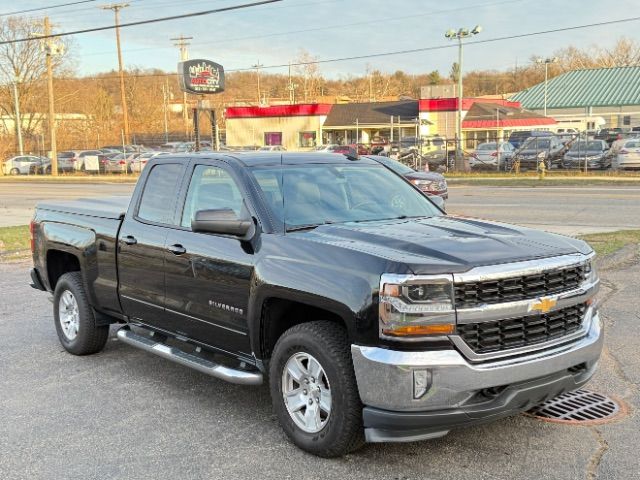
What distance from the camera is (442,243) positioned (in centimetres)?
391

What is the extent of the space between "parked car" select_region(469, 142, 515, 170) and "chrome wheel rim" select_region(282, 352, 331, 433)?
33.2m

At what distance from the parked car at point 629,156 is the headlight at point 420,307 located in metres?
32.1

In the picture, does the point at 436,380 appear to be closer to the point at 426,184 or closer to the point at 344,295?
the point at 344,295

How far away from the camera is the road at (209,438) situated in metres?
3.86

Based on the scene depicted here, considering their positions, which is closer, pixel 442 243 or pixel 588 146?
pixel 442 243

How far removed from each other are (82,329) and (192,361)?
1864 millimetres

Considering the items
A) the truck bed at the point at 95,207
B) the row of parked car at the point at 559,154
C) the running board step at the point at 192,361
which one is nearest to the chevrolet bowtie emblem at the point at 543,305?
the running board step at the point at 192,361

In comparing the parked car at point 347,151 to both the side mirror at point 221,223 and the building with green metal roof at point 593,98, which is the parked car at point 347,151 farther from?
the building with green metal roof at point 593,98

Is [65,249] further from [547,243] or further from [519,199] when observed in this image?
[519,199]

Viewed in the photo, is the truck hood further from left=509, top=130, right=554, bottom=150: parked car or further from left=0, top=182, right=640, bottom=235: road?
left=509, top=130, right=554, bottom=150: parked car

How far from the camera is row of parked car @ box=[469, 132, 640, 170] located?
3256cm

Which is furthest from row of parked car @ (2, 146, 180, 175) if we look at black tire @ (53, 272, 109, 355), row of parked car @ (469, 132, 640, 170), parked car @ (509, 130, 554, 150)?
black tire @ (53, 272, 109, 355)

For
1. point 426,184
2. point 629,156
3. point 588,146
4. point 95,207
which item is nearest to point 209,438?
point 95,207

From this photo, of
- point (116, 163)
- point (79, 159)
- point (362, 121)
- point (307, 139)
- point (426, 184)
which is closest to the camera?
point (426, 184)
